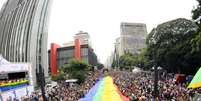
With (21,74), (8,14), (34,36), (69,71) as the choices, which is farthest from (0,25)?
(21,74)

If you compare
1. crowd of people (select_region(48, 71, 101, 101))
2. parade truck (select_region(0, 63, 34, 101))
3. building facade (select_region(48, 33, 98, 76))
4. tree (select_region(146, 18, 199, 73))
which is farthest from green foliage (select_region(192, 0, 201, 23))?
building facade (select_region(48, 33, 98, 76))

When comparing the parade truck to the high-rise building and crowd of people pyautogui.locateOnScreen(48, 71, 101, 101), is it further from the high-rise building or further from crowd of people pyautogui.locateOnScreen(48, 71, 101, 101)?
the high-rise building

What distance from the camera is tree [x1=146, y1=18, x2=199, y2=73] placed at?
58.3 meters

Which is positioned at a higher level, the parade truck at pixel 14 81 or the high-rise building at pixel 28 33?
the high-rise building at pixel 28 33

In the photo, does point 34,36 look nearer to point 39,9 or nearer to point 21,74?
point 39,9

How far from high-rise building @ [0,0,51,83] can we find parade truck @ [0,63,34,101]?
2150 inches

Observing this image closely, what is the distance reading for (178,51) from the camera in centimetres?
5988

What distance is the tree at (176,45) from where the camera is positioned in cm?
5826

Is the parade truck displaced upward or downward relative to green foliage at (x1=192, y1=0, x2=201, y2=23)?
downward

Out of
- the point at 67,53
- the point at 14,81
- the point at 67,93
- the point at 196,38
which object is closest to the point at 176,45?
the point at 196,38

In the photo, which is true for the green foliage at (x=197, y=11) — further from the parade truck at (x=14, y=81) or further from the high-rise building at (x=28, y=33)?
the high-rise building at (x=28, y=33)

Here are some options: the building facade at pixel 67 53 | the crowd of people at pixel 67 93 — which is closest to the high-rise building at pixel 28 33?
the building facade at pixel 67 53

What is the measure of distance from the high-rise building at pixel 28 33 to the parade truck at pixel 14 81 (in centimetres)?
5460

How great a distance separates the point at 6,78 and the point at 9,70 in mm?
1403
